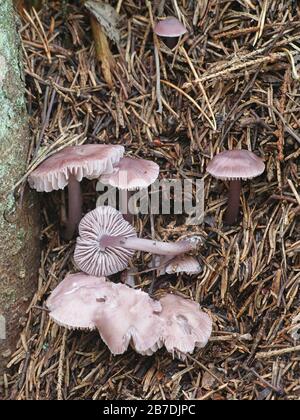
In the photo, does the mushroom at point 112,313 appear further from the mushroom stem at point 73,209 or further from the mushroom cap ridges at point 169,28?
the mushroom cap ridges at point 169,28

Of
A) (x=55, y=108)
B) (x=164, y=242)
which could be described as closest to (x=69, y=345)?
(x=164, y=242)

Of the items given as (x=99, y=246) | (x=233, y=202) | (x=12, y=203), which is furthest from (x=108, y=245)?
(x=233, y=202)

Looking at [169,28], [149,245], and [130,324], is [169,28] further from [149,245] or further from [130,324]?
[130,324]

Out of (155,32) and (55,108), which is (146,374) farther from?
(155,32)

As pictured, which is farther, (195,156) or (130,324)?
(195,156)

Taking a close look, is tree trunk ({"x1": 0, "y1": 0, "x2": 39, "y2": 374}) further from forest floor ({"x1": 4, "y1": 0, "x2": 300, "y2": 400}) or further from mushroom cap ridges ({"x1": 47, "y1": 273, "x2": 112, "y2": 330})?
mushroom cap ridges ({"x1": 47, "y1": 273, "x2": 112, "y2": 330})
